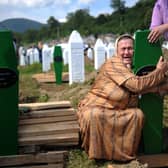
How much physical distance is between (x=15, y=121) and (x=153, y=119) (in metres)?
1.43

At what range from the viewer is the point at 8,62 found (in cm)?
421

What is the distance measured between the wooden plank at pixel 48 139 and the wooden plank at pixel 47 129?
4 cm

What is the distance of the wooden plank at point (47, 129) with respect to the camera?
455 cm

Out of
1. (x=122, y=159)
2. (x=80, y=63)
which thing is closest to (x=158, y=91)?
(x=122, y=159)

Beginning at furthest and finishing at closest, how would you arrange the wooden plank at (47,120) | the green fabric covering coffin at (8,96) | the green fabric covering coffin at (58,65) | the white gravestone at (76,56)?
the green fabric covering coffin at (58,65) → the white gravestone at (76,56) → the wooden plank at (47,120) → the green fabric covering coffin at (8,96)

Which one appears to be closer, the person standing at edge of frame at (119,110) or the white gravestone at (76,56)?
the person standing at edge of frame at (119,110)

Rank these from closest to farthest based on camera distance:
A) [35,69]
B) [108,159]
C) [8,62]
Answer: [8,62] → [108,159] → [35,69]

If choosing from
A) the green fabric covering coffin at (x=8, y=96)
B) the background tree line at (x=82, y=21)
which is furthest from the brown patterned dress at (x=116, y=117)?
the background tree line at (x=82, y=21)

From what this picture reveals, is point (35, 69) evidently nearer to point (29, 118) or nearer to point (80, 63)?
point (80, 63)

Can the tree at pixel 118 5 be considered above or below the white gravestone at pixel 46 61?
above

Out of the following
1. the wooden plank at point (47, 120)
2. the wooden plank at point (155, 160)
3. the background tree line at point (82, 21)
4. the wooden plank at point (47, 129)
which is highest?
the background tree line at point (82, 21)

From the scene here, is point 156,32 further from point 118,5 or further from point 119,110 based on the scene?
point 118,5

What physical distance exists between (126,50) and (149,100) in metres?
0.61

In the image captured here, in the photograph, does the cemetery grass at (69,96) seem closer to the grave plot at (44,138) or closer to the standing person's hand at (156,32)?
the grave plot at (44,138)
